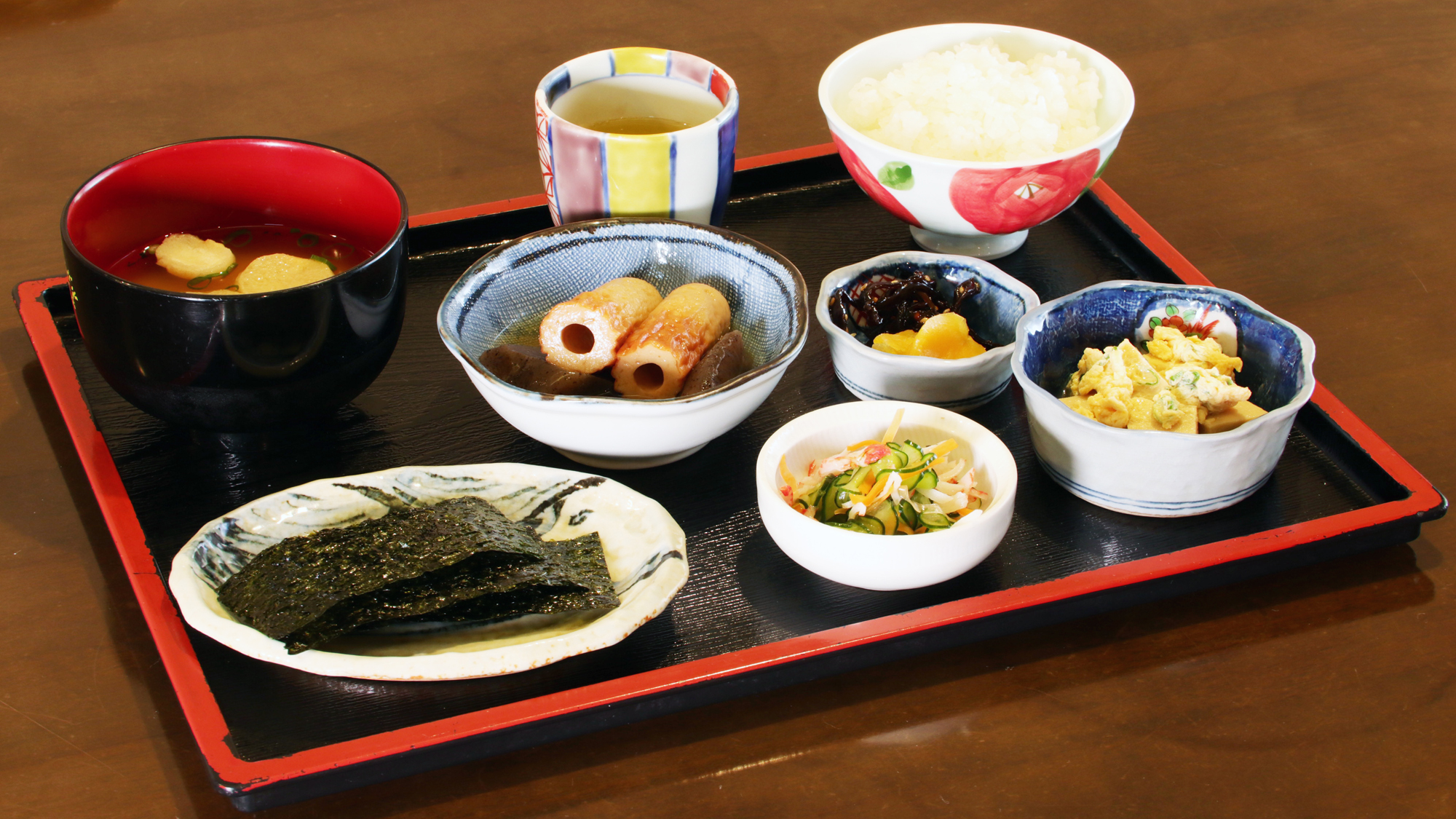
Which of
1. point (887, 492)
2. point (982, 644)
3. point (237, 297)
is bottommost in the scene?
point (982, 644)

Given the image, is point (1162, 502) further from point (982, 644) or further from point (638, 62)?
point (638, 62)

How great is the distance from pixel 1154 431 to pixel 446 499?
64 cm

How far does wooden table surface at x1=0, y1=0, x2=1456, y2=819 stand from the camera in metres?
0.91

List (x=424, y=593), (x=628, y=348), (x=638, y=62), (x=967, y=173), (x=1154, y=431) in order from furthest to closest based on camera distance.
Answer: (x=638, y=62) < (x=967, y=173) < (x=628, y=348) < (x=1154, y=431) < (x=424, y=593)

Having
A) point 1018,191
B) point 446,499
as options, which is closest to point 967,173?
point 1018,191

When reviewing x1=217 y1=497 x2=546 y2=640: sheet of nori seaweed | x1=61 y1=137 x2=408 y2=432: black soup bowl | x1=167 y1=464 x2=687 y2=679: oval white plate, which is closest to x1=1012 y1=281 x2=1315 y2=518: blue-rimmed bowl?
x1=167 y1=464 x2=687 y2=679: oval white plate

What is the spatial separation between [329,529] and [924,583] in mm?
515

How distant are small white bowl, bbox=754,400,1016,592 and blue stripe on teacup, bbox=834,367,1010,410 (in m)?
0.12

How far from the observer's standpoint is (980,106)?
1410mm

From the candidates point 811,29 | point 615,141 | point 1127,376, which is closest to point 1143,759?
point 1127,376

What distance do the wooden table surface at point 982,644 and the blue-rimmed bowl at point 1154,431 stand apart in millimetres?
106

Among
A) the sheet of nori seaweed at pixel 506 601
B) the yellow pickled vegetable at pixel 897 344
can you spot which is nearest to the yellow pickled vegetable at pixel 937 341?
the yellow pickled vegetable at pixel 897 344

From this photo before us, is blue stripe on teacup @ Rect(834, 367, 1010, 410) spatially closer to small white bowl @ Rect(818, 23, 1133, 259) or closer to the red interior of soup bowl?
small white bowl @ Rect(818, 23, 1133, 259)

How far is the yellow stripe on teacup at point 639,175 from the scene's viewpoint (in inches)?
51.3
